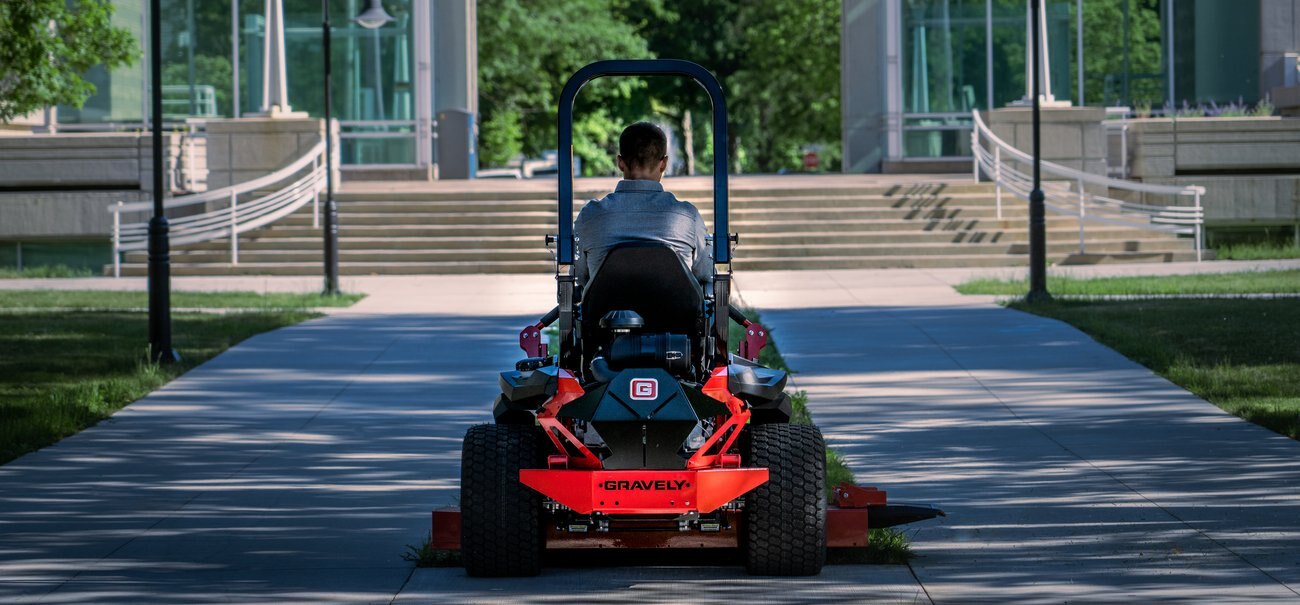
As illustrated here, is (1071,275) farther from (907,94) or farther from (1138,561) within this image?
(1138,561)

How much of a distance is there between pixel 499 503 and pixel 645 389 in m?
0.77

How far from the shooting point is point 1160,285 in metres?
21.5

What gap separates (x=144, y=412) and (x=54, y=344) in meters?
4.26

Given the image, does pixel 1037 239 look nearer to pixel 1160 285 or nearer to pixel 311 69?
pixel 1160 285

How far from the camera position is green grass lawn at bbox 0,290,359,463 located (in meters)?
12.3

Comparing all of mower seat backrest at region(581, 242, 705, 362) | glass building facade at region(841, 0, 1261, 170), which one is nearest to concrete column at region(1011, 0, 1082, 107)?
glass building facade at region(841, 0, 1261, 170)

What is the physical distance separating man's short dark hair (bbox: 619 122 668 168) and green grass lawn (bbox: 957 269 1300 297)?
13.9 m

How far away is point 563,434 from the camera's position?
684 centimetres

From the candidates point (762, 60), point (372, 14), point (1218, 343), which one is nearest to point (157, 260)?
point (1218, 343)

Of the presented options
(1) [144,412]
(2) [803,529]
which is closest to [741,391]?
(2) [803,529]

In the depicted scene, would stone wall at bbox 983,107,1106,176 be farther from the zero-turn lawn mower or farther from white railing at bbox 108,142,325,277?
the zero-turn lawn mower

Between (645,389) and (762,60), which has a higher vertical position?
(762,60)

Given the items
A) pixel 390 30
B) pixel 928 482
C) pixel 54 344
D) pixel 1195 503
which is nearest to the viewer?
pixel 1195 503

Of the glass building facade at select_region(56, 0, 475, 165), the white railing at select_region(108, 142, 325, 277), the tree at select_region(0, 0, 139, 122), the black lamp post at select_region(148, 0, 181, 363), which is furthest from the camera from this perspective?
the glass building facade at select_region(56, 0, 475, 165)
